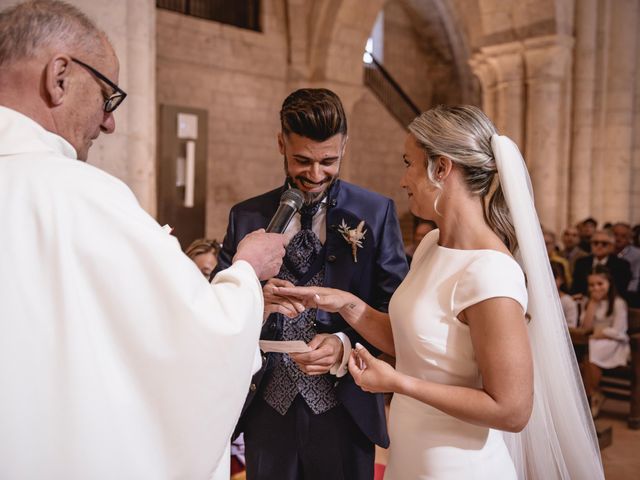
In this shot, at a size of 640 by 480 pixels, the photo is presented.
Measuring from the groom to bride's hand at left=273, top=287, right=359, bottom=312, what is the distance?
1.9 inches

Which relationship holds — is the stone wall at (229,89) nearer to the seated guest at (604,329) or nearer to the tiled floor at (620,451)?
the seated guest at (604,329)

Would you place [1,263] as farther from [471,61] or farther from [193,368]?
[471,61]

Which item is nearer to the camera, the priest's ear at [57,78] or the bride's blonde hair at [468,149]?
the priest's ear at [57,78]

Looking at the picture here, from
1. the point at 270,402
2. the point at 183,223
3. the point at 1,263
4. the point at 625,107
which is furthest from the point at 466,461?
the point at 625,107

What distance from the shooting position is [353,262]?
7.41ft

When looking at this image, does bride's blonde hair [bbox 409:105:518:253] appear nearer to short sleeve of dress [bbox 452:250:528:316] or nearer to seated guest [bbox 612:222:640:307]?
short sleeve of dress [bbox 452:250:528:316]

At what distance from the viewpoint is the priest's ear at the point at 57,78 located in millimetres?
1443

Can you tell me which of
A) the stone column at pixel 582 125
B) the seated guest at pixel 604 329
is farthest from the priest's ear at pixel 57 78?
the stone column at pixel 582 125

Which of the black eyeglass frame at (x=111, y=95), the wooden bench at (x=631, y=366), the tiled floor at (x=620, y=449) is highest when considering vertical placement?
the black eyeglass frame at (x=111, y=95)

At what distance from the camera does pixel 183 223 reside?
392 inches

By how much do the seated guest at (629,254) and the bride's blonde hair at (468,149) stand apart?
580 cm

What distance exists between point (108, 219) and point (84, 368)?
1.04ft

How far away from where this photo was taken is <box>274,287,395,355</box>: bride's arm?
2107 mm

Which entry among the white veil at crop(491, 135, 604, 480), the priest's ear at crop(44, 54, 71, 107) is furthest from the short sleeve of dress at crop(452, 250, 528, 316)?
the priest's ear at crop(44, 54, 71, 107)
